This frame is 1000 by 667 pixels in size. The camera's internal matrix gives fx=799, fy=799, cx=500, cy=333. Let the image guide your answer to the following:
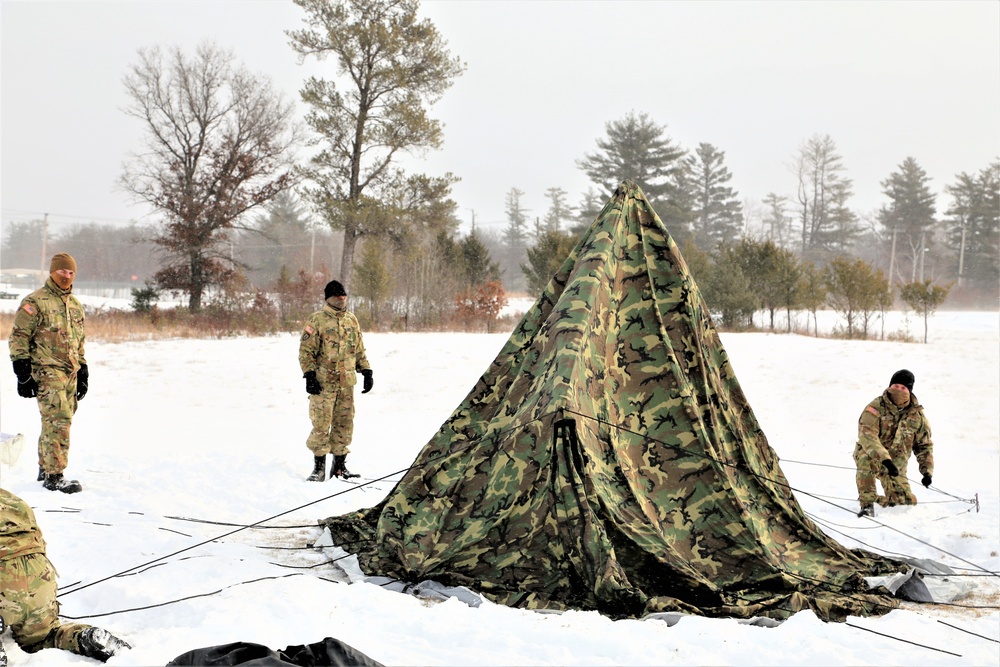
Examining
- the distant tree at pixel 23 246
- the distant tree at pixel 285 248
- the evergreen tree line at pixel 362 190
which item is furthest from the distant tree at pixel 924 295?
the distant tree at pixel 23 246

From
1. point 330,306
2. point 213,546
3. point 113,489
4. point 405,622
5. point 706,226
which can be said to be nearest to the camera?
point 405,622

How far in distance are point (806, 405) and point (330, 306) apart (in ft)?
35.5

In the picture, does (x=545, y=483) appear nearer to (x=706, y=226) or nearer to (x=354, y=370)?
(x=354, y=370)

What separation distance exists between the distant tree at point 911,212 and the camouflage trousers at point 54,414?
54.4m

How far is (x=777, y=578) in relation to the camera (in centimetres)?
485

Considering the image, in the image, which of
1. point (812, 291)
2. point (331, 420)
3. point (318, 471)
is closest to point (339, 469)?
point (318, 471)

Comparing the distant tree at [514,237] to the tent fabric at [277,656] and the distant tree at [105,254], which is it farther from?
the tent fabric at [277,656]

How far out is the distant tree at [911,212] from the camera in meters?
52.9

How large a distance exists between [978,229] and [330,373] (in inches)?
2087

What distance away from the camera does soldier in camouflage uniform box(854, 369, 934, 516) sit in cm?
705

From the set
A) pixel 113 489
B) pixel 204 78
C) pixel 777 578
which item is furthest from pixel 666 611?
pixel 204 78

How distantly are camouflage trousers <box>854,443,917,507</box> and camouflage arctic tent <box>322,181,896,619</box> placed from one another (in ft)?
6.00

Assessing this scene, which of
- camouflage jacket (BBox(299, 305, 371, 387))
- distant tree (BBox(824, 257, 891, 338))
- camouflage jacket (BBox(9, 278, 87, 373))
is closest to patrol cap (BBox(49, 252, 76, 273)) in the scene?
camouflage jacket (BBox(9, 278, 87, 373))

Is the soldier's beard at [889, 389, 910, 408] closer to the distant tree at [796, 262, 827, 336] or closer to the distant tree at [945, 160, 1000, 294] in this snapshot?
the distant tree at [796, 262, 827, 336]
